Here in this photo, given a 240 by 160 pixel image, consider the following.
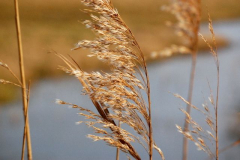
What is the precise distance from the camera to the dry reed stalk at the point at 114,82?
125 centimetres

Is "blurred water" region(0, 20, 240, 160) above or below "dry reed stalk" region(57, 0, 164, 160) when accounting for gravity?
above

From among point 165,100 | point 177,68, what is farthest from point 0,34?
point 165,100

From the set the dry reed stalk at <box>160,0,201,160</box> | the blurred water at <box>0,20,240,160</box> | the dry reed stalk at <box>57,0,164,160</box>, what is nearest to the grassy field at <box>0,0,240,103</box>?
the blurred water at <box>0,20,240,160</box>

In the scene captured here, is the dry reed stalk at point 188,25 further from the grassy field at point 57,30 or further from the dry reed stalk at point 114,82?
the grassy field at point 57,30

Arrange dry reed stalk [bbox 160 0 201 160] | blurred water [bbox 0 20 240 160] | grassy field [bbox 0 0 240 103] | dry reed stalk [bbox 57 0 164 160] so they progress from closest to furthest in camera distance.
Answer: dry reed stalk [bbox 57 0 164 160], dry reed stalk [bbox 160 0 201 160], blurred water [bbox 0 20 240 160], grassy field [bbox 0 0 240 103]

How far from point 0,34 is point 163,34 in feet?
22.9

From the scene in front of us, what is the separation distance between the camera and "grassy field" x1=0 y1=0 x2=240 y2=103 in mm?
12826

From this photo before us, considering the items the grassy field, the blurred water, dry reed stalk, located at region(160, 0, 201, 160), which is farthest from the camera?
the grassy field

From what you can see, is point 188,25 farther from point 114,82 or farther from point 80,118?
point 80,118

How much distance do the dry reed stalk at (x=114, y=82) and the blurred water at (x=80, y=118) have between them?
5599 millimetres

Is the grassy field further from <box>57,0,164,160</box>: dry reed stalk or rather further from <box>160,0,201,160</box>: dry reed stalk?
<box>57,0,164,160</box>: dry reed stalk

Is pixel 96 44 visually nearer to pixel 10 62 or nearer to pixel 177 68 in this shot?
pixel 10 62

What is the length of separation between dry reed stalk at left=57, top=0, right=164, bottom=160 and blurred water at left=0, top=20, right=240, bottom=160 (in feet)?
18.4

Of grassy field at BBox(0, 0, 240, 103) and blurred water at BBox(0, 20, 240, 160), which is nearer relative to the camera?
blurred water at BBox(0, 20, 240, 160)
